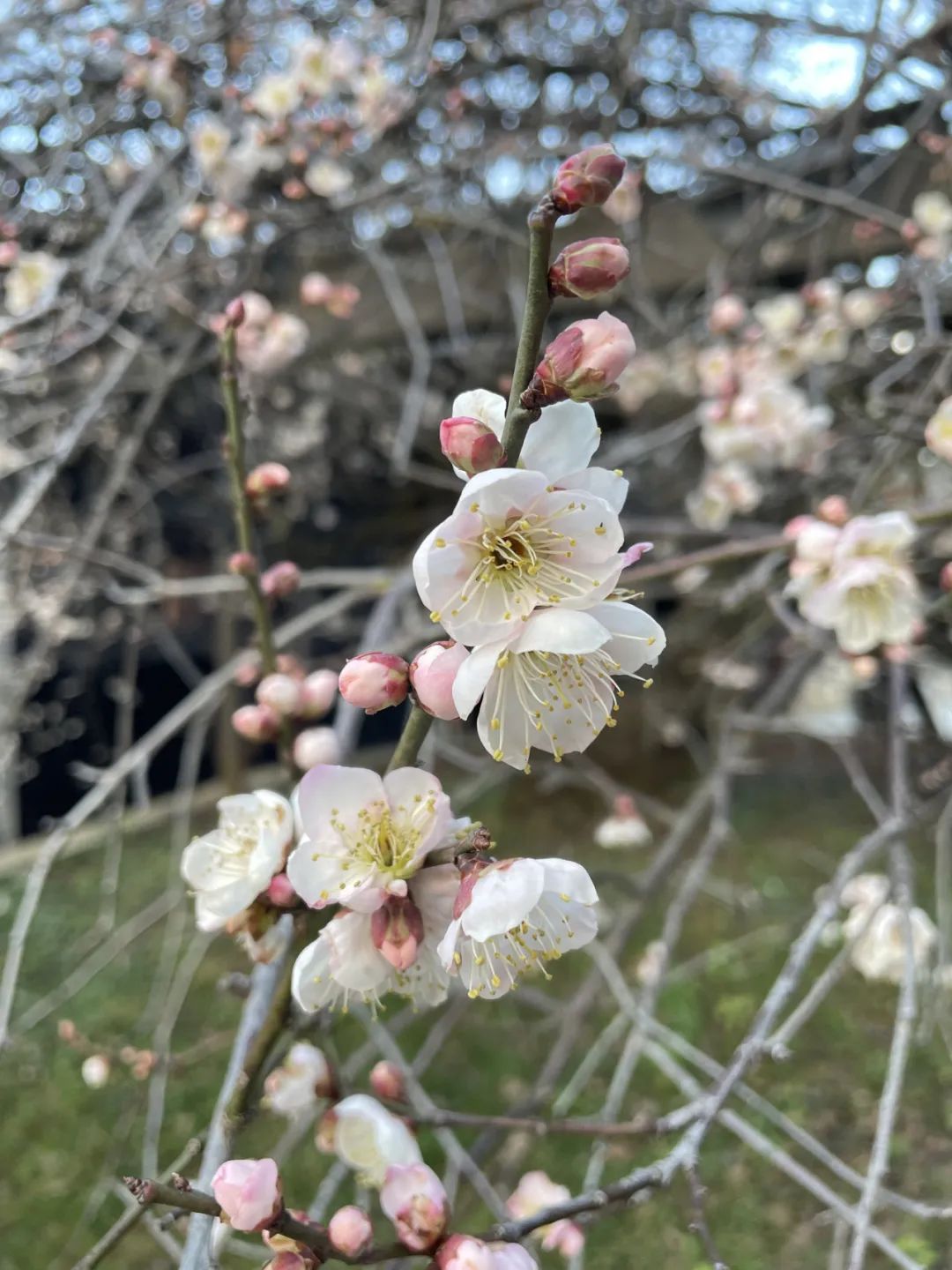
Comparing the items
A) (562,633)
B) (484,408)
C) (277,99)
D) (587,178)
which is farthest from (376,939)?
(277,99)

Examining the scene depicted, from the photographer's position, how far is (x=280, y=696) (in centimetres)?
75

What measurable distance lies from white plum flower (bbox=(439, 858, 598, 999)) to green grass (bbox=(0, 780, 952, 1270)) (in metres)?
0.89

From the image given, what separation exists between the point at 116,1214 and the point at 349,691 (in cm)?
193

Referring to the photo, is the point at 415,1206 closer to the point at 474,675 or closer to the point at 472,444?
the point at 474,675

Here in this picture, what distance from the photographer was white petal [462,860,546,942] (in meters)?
0.46

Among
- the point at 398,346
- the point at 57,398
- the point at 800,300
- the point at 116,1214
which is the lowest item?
the point at 116,1214

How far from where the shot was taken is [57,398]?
88.4 inches

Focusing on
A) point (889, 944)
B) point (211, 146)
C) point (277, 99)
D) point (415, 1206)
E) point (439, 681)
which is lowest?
point (889, 944)

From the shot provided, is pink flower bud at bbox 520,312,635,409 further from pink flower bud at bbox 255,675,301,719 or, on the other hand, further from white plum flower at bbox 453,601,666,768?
pink flower bud at bbox 255,675,301,719

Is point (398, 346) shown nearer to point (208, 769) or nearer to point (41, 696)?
point (41, 696)

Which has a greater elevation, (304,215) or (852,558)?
(304,215)

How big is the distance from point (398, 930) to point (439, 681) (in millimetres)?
160

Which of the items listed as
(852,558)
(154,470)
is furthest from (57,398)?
(852,558)

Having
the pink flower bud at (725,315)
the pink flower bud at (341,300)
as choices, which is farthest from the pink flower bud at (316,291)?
the pink flower bud at (725,315)
